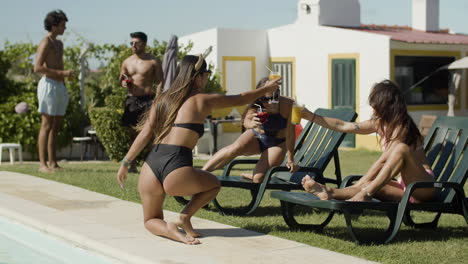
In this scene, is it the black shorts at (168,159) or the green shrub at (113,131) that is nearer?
the black shorts at (168,159)

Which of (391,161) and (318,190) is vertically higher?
(391,161)

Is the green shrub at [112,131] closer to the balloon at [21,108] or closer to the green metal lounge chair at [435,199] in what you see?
the balloon at [21,108]

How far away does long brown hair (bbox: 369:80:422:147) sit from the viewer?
6391mm

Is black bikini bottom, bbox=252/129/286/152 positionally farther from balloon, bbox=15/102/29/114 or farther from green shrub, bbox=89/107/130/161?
balloon, bbox=15/102/29/114

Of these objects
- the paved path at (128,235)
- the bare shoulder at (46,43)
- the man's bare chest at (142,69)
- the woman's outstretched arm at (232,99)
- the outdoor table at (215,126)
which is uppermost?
the bare shoulder at (46,43)

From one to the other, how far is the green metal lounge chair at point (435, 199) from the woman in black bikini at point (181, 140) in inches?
33.3

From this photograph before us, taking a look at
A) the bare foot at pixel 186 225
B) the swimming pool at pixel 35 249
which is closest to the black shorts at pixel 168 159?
the bare foot at pixel 186 225

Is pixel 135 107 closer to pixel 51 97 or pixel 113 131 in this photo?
pixel 51 97

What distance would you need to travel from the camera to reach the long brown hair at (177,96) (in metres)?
6.14

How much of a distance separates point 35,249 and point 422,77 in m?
15.2

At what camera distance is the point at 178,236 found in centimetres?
607

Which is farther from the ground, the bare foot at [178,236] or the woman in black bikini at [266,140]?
the woman in black bikini at [266,140]

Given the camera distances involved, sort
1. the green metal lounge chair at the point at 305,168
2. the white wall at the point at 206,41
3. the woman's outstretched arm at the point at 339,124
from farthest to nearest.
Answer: the white wall at the point at 206,41
the green metal lounge chair at the point at 305,168
the woman's outstretched arm at the point at 339,124

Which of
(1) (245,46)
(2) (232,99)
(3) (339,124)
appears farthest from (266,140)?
(1) (245,46)
